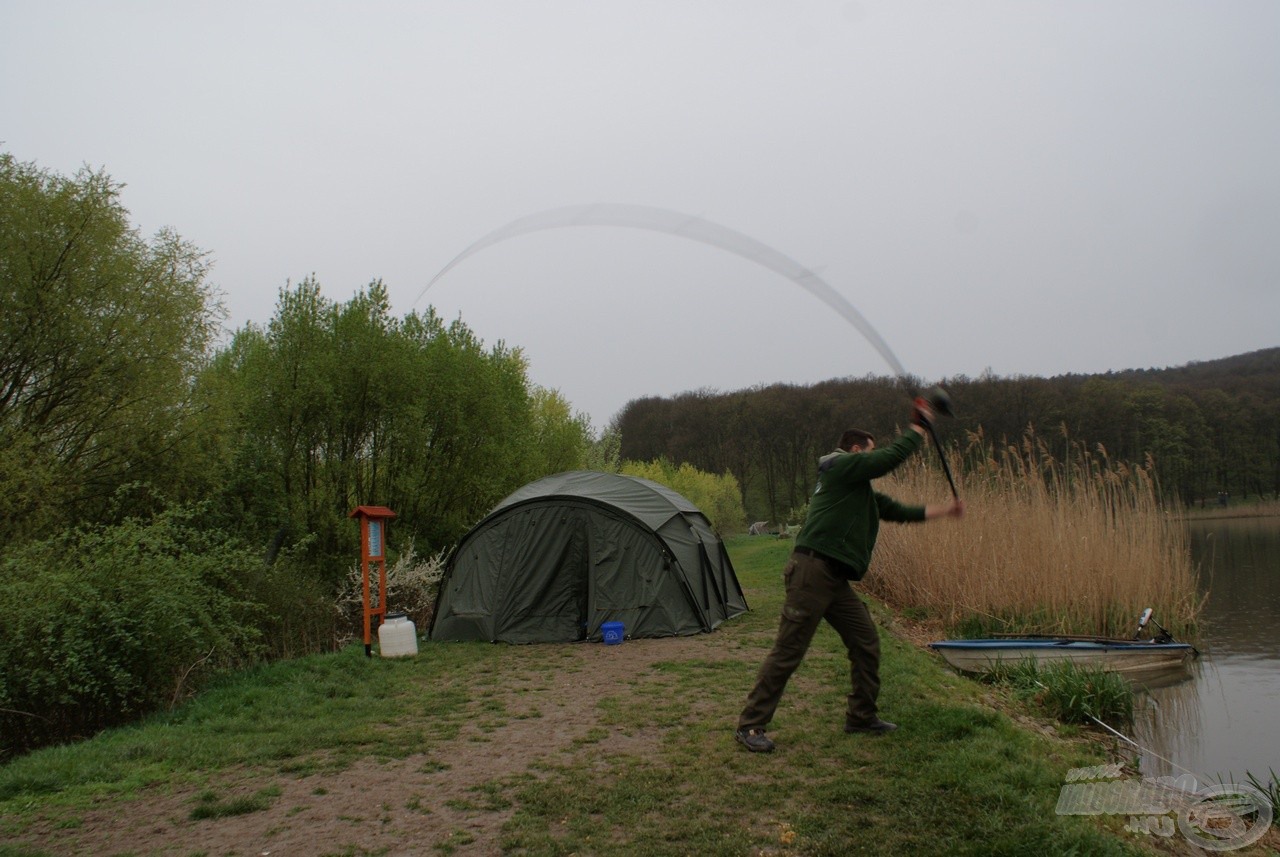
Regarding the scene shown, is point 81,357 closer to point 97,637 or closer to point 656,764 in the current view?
point 97,637

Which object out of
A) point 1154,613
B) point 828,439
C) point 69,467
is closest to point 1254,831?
point 1154,613

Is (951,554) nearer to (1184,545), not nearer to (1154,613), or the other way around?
(1154,613)

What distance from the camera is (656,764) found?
224 inches

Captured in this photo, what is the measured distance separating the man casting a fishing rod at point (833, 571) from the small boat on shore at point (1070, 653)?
4.54m

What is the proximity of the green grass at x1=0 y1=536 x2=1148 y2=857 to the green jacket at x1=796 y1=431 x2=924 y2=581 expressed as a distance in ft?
4.17

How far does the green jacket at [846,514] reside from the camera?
224 inches

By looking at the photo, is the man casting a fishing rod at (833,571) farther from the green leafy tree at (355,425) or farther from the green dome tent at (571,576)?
the green leafy tree at (355,425)

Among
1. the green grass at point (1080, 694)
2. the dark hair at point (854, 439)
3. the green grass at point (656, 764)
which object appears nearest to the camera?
the green grass at point (656, 764)

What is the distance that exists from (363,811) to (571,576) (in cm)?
725

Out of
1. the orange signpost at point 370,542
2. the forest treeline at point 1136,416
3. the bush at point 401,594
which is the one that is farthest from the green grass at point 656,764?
the forest treeline at point 1136,416

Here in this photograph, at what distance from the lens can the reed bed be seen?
11.9 meters

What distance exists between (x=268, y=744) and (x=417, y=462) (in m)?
13.2

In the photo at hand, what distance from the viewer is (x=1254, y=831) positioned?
498 centimetres

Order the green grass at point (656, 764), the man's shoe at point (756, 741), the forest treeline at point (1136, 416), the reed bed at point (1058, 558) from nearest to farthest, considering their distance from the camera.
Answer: the green grass at point (656, 764) < the man's shoe at point (756, 741) < the reed bed at point (1058, 558) < the forest treeline at point (1136, 416)
